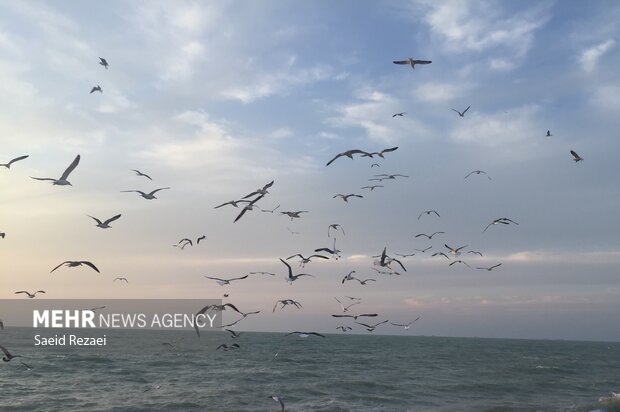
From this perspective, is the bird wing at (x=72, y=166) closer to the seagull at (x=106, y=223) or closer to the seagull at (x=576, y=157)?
the seagull at (x=106, y=223)

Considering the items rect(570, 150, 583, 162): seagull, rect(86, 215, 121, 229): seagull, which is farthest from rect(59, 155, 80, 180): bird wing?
rect(570, 150, 583, 162): seagull

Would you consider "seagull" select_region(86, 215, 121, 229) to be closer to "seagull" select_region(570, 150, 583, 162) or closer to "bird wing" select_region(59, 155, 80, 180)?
"bird wing" select_region(59, 155, 80, 180)

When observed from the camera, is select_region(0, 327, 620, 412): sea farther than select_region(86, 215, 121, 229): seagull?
Yes

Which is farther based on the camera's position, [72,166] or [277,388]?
[277,388]

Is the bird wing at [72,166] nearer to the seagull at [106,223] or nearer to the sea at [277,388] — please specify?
the seagull at [106,223]

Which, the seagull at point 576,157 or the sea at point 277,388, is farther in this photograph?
the sea at point 277,388

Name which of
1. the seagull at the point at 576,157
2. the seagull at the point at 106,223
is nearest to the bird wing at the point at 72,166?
the seagull at the point at 106,223

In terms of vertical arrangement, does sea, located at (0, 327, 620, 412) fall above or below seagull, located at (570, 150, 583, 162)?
below

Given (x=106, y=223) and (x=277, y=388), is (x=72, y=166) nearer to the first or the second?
(x=106, y=223)

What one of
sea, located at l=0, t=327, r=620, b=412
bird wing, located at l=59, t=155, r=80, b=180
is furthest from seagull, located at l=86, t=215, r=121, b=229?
sea, located at l=0, t=327, r=620, b=412

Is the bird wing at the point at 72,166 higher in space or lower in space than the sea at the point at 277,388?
higher

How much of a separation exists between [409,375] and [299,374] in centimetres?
1242

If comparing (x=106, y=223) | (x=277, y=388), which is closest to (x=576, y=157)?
(x=106, y=223)

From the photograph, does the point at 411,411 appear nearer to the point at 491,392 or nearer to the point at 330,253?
the point at 491,392
